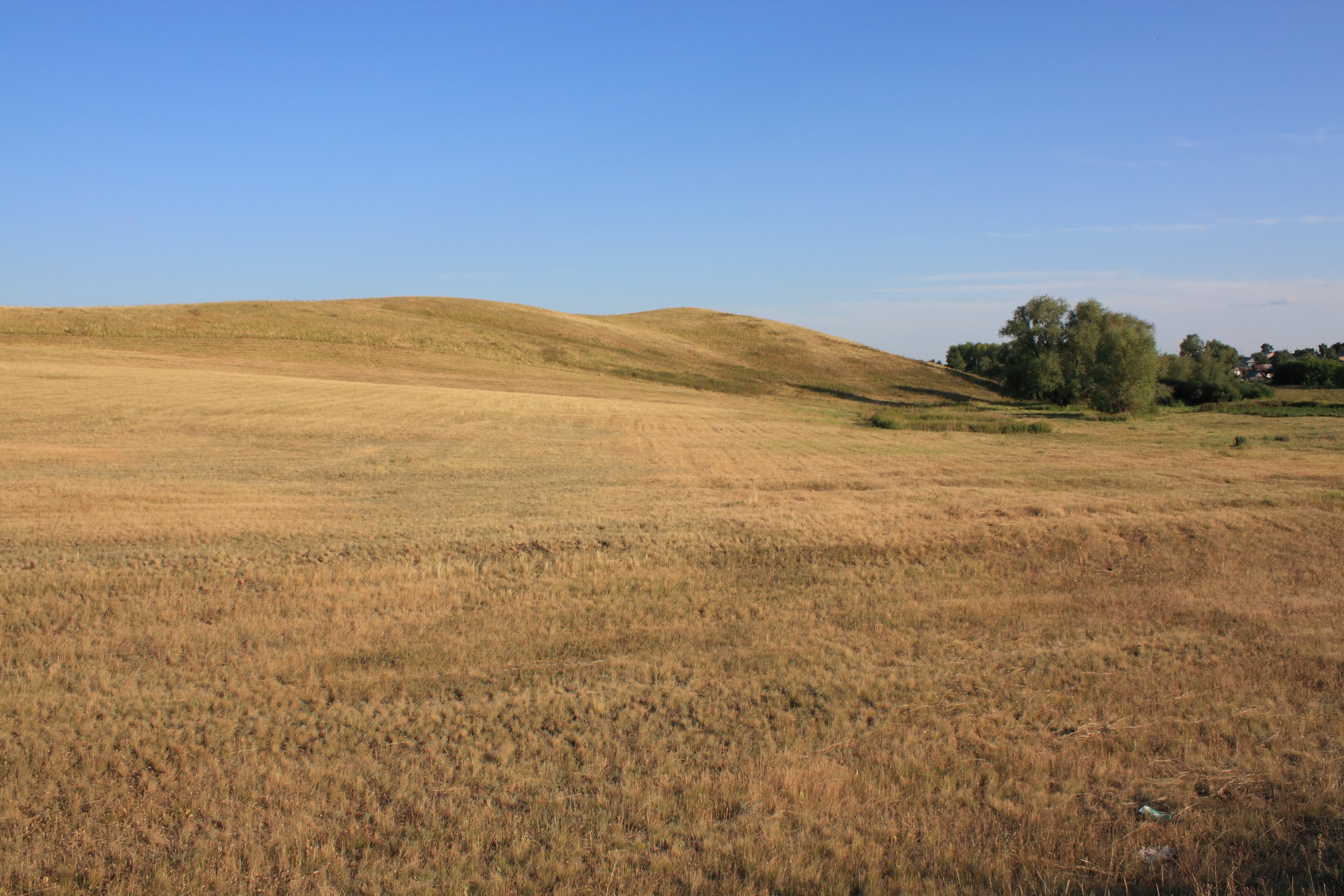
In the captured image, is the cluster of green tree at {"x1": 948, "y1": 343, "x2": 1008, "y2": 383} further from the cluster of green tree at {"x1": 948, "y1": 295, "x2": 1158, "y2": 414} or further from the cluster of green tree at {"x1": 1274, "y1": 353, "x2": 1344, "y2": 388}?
the cluster of green tree at {"x1": 1274, "y1": 353, "x2": 1344, "y2": 388}

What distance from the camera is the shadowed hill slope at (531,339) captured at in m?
60.2

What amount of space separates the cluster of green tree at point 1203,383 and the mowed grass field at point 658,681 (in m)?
59.0

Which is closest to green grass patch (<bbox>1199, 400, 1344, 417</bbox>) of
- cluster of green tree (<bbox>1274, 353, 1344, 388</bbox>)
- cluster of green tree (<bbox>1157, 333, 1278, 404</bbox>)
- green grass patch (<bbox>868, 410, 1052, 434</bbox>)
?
cluster of green tree (<bbox>1157, 333, 1278, 404</bbox>)

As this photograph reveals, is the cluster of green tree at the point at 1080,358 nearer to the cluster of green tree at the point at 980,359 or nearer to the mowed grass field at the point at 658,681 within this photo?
the cluster of green tree at the point at 980,359

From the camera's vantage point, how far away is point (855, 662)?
9.10 metres

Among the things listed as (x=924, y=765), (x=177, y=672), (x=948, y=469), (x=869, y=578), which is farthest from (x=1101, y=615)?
(x=948, y=469)

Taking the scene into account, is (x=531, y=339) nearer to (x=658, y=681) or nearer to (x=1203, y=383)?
(x=1203, y=383)

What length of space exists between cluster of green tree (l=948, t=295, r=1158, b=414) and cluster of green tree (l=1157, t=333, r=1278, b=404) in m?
6.54

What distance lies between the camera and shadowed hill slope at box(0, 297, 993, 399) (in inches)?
2372

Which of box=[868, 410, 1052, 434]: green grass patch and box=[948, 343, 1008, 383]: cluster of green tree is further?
box=[948, 343, 1008, 383]: cluster of green tree

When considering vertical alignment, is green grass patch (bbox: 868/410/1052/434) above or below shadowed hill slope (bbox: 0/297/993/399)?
below

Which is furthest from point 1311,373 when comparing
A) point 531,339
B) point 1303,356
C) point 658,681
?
point 658,681

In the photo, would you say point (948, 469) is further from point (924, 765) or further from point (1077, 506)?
point (924, 765)

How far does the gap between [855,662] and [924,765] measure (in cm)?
234
